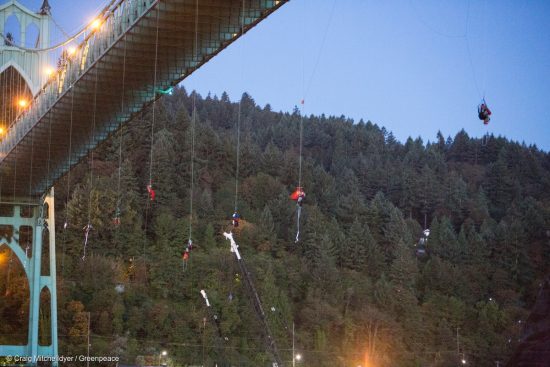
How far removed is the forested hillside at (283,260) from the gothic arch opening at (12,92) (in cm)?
824

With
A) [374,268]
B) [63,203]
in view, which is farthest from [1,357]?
[374,268]

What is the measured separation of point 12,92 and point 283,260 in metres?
23.0

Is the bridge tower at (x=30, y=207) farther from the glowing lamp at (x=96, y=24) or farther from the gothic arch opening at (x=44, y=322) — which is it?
the glowing lamp at (x=96, y=24)

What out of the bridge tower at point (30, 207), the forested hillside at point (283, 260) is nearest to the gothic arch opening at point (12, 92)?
the bridge tower at point (30, 207)

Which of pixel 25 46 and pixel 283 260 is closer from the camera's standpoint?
pixel 25 46

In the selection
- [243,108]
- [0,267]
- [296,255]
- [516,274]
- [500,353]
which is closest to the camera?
[0,267]

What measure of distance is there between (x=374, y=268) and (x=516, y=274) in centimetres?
901

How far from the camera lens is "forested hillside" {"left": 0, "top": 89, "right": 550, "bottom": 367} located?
117ft

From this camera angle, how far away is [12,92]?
26.0 metres

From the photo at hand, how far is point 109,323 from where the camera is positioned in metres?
33.9

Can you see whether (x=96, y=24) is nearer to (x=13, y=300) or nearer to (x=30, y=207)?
(x=30, y=207)

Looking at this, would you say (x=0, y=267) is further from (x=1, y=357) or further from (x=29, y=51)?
(x=29, y=51)

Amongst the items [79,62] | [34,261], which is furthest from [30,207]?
[79,62]

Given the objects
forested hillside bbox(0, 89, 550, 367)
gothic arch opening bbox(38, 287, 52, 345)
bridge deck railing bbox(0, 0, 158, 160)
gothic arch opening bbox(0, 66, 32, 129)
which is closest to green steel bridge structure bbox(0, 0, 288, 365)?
bridge deck railing bbox(0, 0, 158, 160)
